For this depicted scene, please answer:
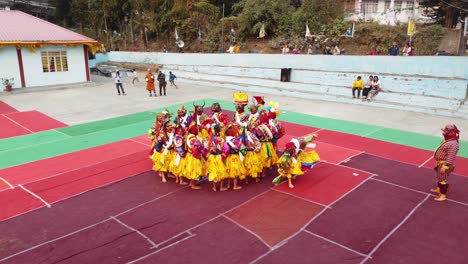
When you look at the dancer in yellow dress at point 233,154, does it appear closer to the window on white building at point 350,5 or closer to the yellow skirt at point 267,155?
the yellow skirt at point 267,155

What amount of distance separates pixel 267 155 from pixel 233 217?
192 centimetres

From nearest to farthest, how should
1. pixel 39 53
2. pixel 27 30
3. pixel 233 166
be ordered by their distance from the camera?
pixel 233 166
pixel 39 53
pixel 27 30

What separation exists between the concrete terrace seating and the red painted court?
733cm

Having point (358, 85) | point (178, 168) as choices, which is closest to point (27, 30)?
point (358, 85)

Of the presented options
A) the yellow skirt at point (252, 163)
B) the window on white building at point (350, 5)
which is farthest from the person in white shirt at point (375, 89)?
the window on white building at point (350, 5)

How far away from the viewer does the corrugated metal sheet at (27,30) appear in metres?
Answer: 21.9

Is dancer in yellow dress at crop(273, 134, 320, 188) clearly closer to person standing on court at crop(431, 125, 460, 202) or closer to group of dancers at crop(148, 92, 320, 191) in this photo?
group of dancers at crop(148, 92, 320, 191)

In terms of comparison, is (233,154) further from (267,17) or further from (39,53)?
(267,17)

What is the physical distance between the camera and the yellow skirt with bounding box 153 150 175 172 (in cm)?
788

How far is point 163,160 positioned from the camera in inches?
312

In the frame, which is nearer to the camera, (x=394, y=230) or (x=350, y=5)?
(x=394, y=230)

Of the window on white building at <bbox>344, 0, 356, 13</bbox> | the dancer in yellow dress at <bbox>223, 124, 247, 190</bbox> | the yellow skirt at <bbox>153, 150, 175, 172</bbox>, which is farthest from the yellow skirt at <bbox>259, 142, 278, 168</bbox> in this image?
the window on white building at <bbox>344, 0, 356, 13</bbox>

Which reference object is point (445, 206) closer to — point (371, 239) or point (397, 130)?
point (371, 239)

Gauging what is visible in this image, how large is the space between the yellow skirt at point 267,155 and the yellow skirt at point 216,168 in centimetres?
96
